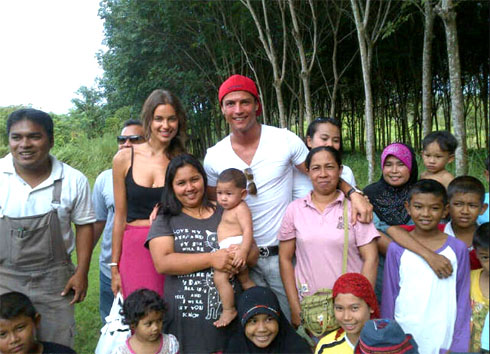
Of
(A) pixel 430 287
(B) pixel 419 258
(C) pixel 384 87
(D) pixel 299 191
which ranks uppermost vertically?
(C) pixel 384 87

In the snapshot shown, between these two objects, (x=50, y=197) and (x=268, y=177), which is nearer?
(x=50, y=197)

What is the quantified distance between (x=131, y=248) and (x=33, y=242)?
24.0 inches

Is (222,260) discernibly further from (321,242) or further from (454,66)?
(454,66)

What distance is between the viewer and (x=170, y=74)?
17.0 meters

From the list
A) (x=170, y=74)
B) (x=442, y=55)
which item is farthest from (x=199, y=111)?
(x=442, y=55)

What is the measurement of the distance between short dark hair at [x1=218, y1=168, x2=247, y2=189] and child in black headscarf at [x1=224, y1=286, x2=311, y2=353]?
71 cm

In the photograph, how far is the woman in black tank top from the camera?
9.45ft

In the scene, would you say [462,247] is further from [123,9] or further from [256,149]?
[123,9]

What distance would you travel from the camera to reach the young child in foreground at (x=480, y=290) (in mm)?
2510

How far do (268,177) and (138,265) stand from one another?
106 centimetres

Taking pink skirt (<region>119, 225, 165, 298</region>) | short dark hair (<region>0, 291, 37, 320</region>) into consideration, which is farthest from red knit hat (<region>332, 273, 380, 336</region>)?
short dark hair (<region>0, 291, 37, 320</region>)

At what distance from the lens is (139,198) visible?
2924 mm

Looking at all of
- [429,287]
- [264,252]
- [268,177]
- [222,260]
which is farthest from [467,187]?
[222,260]

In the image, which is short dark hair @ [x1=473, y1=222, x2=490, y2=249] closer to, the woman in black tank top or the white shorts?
the white shorts
